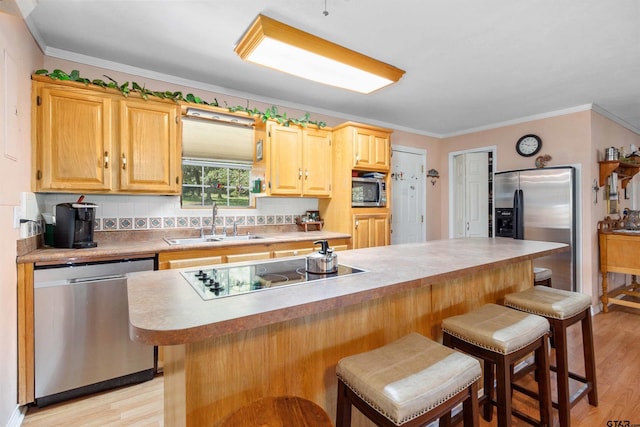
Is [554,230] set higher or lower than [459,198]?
lower

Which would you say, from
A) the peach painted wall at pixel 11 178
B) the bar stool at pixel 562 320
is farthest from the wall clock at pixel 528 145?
the peach painted wall at pixel 11 178

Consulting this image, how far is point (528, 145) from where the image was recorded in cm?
418

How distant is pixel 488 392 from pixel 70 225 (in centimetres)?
295

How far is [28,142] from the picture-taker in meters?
2.11

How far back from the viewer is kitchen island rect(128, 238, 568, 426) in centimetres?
92

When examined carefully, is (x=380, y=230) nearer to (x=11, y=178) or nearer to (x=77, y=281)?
(x=77, y=281)

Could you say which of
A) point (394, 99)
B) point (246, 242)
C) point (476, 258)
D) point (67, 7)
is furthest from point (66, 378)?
point (394, 99)

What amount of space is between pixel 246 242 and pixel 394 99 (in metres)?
2.37

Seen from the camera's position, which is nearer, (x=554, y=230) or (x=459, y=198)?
(x=554, y=230)

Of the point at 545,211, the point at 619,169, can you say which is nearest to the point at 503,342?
the point at 545,211

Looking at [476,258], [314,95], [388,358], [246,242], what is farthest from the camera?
[314,95]

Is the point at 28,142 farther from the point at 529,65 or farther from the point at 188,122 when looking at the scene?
the point at 529,65

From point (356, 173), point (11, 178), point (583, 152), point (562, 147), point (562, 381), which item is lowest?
point (562, 381)

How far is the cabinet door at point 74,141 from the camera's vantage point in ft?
7.26
